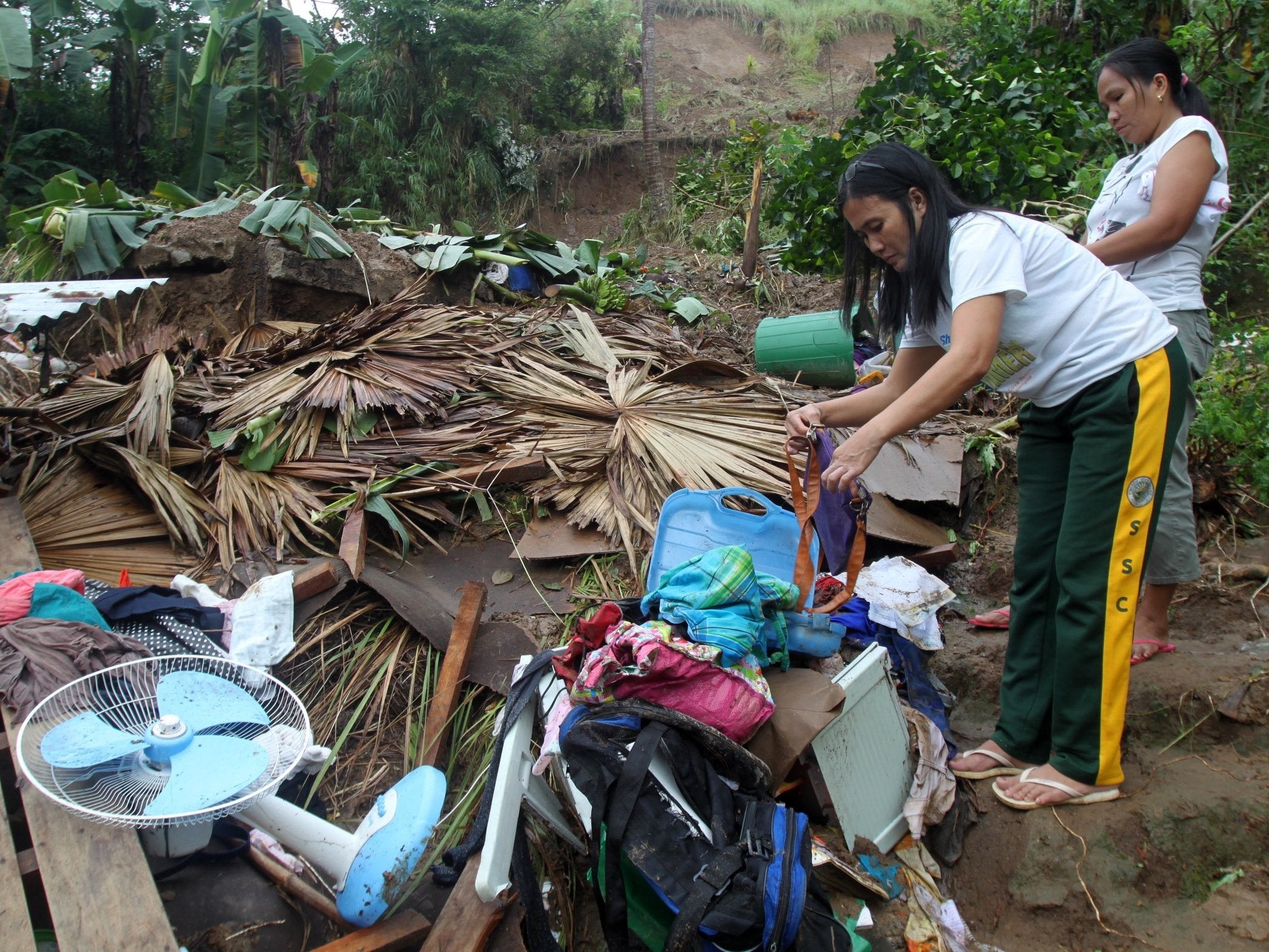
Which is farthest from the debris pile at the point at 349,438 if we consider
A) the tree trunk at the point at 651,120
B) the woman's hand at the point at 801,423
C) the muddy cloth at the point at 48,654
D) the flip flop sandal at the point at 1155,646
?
the tree trunk at the point at 651,120

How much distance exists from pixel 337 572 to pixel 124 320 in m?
3.37

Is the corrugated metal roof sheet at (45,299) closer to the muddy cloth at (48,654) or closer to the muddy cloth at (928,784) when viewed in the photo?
the muddy cloth at (48,654)

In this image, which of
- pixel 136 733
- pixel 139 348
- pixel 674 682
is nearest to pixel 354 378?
pixel 139 348

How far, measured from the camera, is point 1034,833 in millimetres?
2223

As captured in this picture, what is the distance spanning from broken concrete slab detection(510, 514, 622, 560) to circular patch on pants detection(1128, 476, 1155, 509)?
1.90 m

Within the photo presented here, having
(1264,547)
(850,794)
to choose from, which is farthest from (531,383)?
(1264,547)

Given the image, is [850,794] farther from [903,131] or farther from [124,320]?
[124,320]

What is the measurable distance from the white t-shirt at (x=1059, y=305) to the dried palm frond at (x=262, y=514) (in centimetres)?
267

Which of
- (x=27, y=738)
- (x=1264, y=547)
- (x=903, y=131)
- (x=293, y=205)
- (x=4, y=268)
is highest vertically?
(x=903, y=131)

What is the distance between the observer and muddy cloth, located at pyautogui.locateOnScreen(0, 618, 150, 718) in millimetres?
2303

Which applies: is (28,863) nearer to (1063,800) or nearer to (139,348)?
(1063,800)

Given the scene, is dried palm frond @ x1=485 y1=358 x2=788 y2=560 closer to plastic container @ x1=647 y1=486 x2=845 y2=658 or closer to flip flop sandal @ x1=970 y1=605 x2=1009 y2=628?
plastic container @ x1=647 y1=486 x2=845 y2=658

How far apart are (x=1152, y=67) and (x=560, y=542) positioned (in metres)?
2.57

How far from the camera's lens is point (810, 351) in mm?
4895
